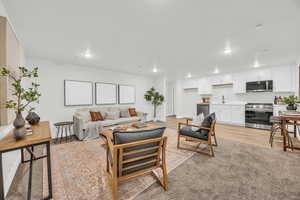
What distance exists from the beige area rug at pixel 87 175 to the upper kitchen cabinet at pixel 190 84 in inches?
204

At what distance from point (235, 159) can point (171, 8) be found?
2.94m

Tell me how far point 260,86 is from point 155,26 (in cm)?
536

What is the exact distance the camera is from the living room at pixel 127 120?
5.14 ft

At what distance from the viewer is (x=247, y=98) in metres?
5.60

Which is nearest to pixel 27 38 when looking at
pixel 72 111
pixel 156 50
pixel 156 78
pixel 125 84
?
pixel 72 111

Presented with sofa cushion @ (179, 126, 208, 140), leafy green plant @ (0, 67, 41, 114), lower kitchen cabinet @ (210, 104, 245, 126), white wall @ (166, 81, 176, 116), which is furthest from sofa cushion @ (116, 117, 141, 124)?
white wall @ (166, 81, 176, 116)

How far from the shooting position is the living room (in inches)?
61.7

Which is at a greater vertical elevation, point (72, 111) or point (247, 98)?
point (247, 98)

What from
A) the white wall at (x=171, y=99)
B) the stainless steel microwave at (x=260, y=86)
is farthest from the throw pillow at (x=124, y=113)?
the stainless steel microwave at (x=260, y=86)

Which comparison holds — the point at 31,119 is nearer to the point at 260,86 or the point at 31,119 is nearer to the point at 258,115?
the point at 258,115

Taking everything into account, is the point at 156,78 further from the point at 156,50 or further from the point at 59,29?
the point at 59,29

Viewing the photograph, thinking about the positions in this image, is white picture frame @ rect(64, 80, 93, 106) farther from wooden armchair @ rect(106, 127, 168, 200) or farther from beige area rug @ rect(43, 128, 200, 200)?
wooden armchair @ rect(106, 127, 168, 200)

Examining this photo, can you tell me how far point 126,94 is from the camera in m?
5.74

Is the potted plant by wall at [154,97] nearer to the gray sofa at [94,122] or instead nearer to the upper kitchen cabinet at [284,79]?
the gray sofa at [94,122]
